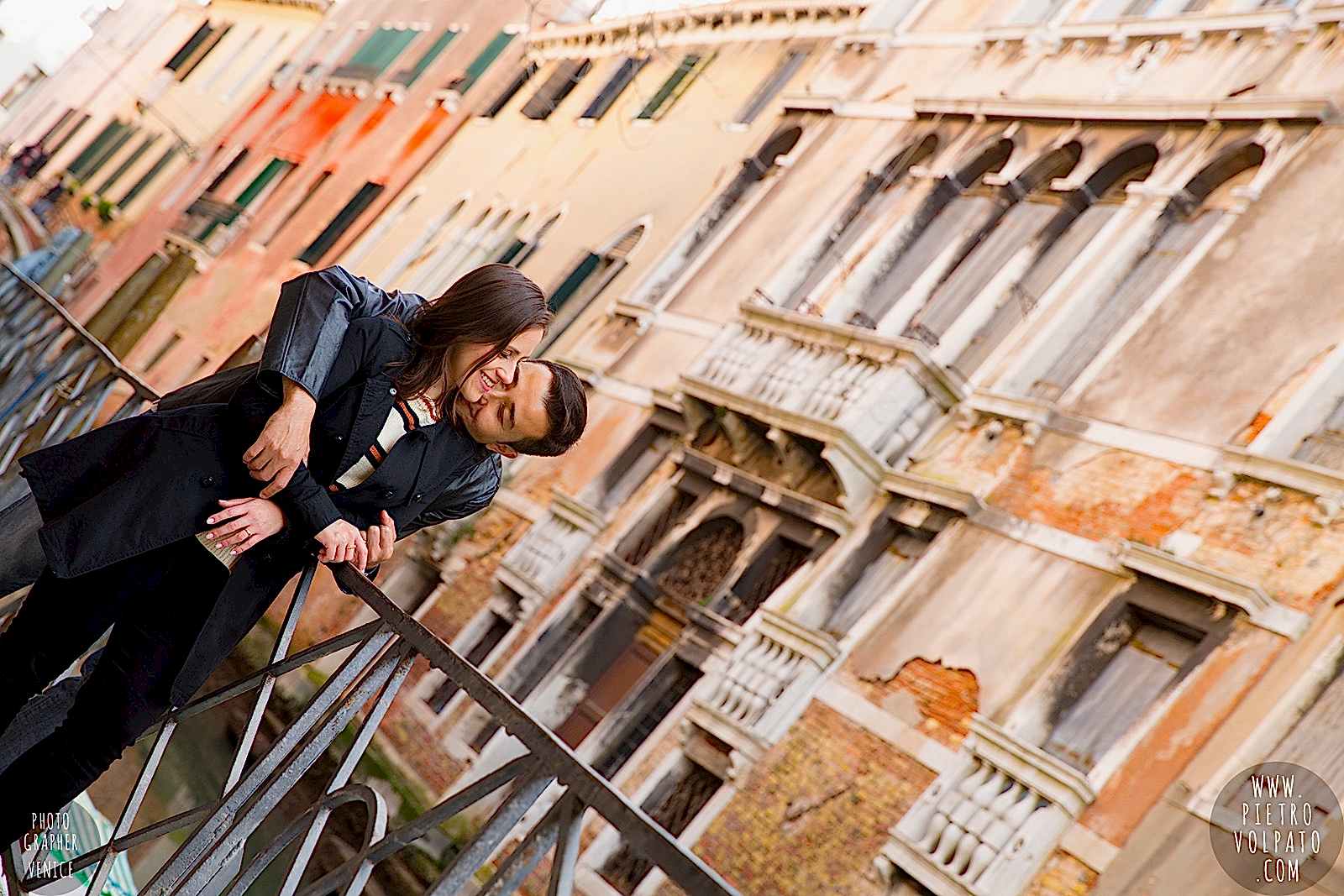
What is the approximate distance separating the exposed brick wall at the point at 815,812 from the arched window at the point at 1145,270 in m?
2.85

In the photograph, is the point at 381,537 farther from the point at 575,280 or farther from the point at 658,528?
the point at 575,280

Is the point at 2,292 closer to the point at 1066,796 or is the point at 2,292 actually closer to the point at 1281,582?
the point at 1066,796

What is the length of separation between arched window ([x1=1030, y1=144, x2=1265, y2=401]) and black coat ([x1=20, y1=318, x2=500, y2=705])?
687cm

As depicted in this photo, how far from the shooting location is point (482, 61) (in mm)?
20375

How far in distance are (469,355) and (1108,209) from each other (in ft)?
26.2

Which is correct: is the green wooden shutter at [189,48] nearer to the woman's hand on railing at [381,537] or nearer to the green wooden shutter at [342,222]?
the green wooden shutter at [342,222]

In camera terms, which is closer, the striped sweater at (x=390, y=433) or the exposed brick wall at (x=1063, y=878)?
the striped sweater at (x=390, y=433)

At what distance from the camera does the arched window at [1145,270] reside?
902cm

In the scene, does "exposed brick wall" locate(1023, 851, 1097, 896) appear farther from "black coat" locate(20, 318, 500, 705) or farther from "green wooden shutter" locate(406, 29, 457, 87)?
"green wooden shutter" locate(406, 29, 457, 87)

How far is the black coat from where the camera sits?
293cm

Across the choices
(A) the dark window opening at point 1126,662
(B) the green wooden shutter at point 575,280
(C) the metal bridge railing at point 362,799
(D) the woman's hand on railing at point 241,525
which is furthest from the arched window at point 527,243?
(D) the woman's hand on railing at point 241,525

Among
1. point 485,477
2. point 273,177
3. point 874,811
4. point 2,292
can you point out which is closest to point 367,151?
point 273,177

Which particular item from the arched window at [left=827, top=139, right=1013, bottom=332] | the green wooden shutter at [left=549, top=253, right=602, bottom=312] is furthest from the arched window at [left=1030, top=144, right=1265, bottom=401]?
the green wooden shutter at [left=549, top=253, right=602, bottom=312]

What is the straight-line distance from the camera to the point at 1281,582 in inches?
278
